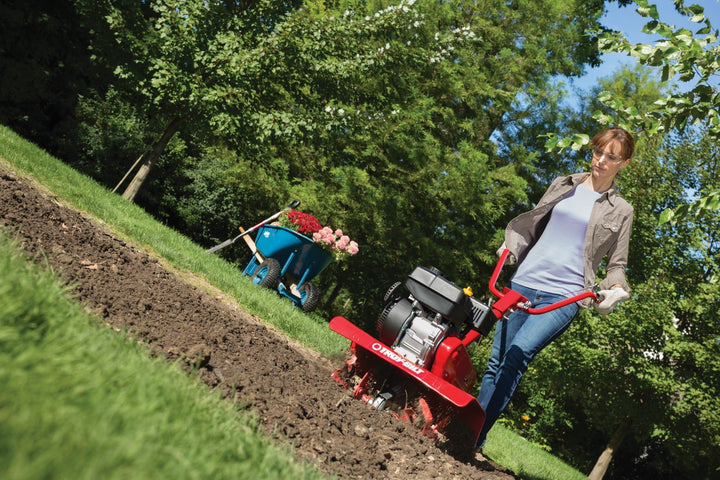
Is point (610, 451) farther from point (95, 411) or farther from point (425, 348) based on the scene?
point (95, 411)

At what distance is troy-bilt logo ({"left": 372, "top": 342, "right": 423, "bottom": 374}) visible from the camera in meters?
3.68

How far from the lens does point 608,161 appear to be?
147 inches

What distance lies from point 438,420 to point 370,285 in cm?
1150

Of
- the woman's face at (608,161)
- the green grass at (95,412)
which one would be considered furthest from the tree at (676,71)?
the green grass at (95,412)

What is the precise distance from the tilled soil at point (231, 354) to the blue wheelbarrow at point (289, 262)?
452 cm

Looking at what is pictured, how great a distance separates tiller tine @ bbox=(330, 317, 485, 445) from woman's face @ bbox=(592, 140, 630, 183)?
1565 millimetres

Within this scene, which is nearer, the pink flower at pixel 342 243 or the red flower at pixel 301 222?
the red flower at pixel 301 222

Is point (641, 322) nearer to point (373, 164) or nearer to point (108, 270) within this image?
point (373, 164)

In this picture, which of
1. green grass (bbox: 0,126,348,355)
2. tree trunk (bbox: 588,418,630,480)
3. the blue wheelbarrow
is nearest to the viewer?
green grass (bbox: 0,126,348,355)

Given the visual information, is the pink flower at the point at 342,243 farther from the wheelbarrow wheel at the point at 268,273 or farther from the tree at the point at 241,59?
the tree at the point at 241,59

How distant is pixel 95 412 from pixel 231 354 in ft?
6.22

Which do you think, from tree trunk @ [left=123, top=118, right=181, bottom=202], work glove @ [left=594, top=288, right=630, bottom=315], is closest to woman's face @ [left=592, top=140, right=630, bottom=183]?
work glove @ [left=594, top=288, right=630, bottom=315]

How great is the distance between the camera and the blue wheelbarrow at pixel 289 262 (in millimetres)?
8953

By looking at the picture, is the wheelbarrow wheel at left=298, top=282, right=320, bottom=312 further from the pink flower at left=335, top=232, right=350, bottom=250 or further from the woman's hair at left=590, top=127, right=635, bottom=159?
the woman's hair at left=590, top=127, right=635, bottom=159
